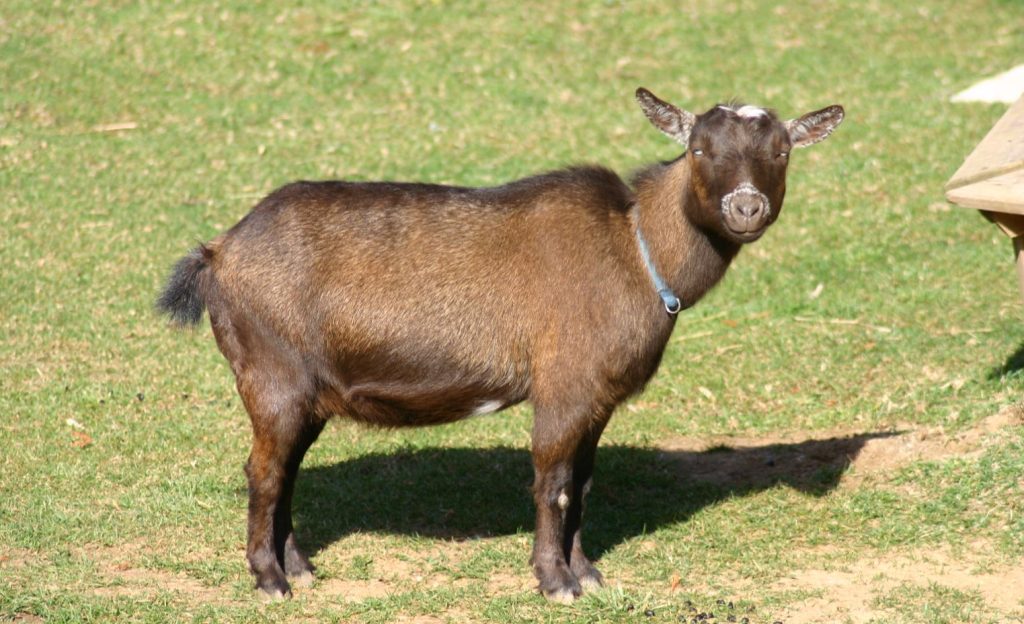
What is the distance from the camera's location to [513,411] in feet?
29.9

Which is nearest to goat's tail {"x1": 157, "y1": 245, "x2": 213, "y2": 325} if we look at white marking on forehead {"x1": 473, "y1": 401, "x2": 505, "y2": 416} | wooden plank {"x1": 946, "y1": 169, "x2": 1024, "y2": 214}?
white marking on forehead {"x1": 473, "y1": 401, "x2": 505, "y2": 416}

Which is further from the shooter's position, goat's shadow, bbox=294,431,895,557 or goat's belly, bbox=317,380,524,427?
goat's shadow, bbox=294,431,895,557

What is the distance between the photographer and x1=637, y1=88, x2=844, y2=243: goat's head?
6.22 m

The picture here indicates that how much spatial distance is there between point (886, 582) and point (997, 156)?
100 inches

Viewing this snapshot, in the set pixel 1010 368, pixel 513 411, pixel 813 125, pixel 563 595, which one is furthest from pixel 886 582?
pixel 513 411

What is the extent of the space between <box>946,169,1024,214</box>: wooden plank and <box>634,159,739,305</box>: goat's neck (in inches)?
55.2

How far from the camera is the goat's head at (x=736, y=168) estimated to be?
20.4ft

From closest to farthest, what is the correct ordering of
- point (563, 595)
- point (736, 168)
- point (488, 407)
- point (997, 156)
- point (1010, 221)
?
point (736, 168) < point (563, 595) < point (488, 407) < point (1010, 221) < point (997, 156)

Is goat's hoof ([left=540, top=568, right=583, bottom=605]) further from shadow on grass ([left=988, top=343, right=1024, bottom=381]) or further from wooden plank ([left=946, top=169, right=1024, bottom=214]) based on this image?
shadow on grass ([left=988, top=343, right=1024, bottom=381])

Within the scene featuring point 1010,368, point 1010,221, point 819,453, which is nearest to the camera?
point 1010,221

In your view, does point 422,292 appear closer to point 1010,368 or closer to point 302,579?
point 302,579

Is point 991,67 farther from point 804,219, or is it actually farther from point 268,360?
point 268,360

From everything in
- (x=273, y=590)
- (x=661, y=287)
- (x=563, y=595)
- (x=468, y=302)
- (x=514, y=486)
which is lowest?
(x=514, y=486)

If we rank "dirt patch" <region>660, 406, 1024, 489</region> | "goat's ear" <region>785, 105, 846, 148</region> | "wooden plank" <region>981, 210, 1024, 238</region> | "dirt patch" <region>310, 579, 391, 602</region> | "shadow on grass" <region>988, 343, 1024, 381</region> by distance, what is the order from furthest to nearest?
"shadow on grass" <region>988, 343, 1024, 381</region>
"dirt patch" <region>660, 406, 1024, 489</region>
"wooden plank" <region>981, 210, 1024, 238</region>
"goat's ear" <region>785, 105, 846, 148</region>
"dirt patch" <region>310, 579, 391, 602</region>
